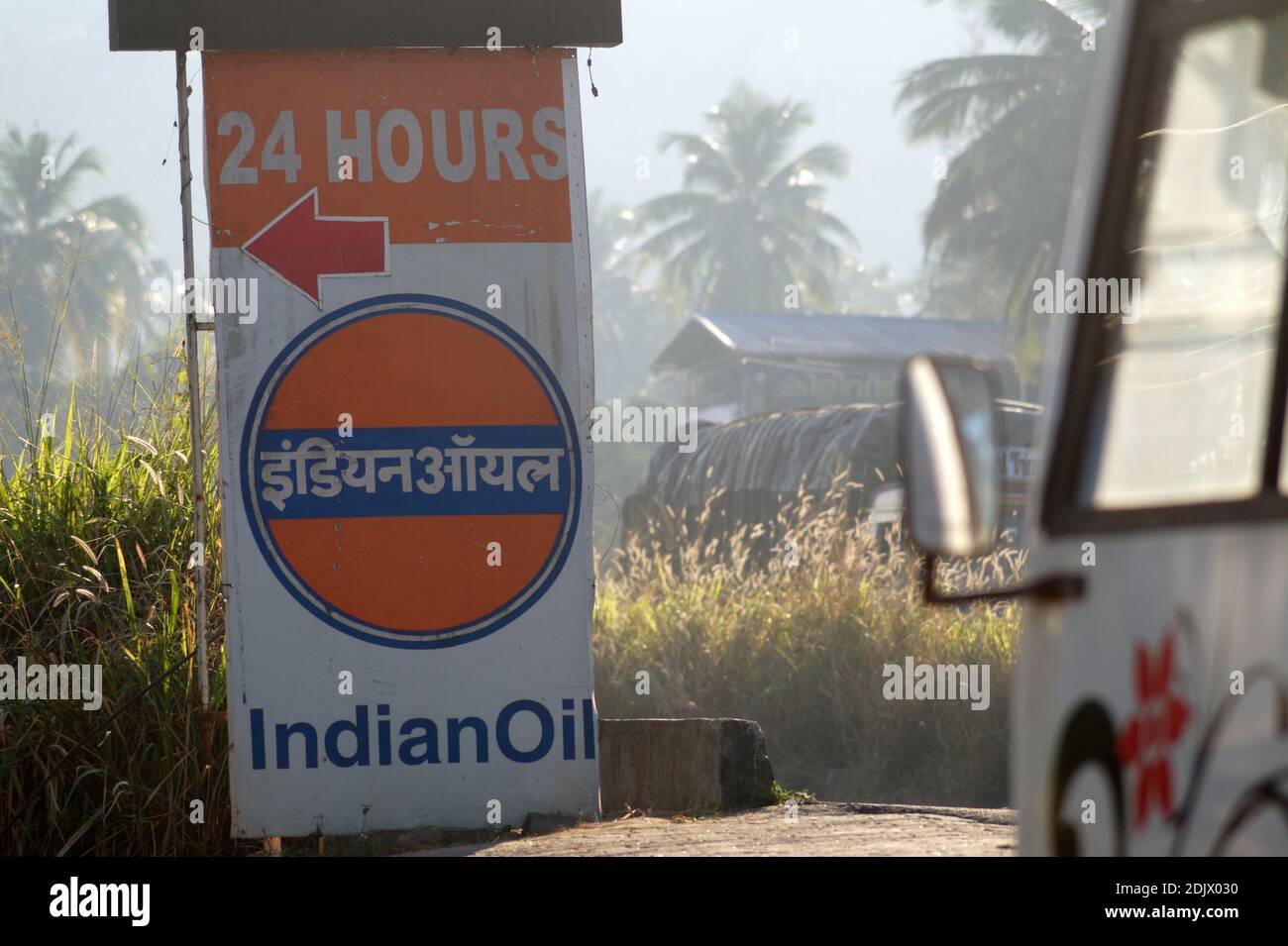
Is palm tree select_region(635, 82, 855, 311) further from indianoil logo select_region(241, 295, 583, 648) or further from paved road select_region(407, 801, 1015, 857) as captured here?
indianoil logo select_region(241, 295, 583, 648)

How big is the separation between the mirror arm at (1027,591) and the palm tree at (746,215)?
63.5 m

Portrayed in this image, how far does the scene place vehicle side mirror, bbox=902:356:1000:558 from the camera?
2.08m

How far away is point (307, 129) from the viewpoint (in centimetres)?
485

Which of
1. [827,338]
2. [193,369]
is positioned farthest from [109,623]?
[827,338]

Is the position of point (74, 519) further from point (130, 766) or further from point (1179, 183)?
point (1179, 183)

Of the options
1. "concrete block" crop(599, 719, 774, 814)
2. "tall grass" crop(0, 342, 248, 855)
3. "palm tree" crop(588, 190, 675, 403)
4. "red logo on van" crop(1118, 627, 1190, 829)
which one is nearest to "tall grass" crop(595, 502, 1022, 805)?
"concrete block" crop(599, 719, 774, 814)

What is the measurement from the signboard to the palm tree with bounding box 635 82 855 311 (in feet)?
200

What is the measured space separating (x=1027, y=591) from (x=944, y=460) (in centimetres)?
27

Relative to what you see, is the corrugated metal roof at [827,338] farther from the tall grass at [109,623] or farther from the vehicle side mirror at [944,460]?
the vehicle side mirror at [944,460]

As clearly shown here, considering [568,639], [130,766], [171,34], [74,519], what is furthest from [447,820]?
[171,34]

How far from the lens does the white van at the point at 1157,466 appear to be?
188 cm

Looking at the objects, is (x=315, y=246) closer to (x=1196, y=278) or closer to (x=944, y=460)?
(x=944, y=460)
